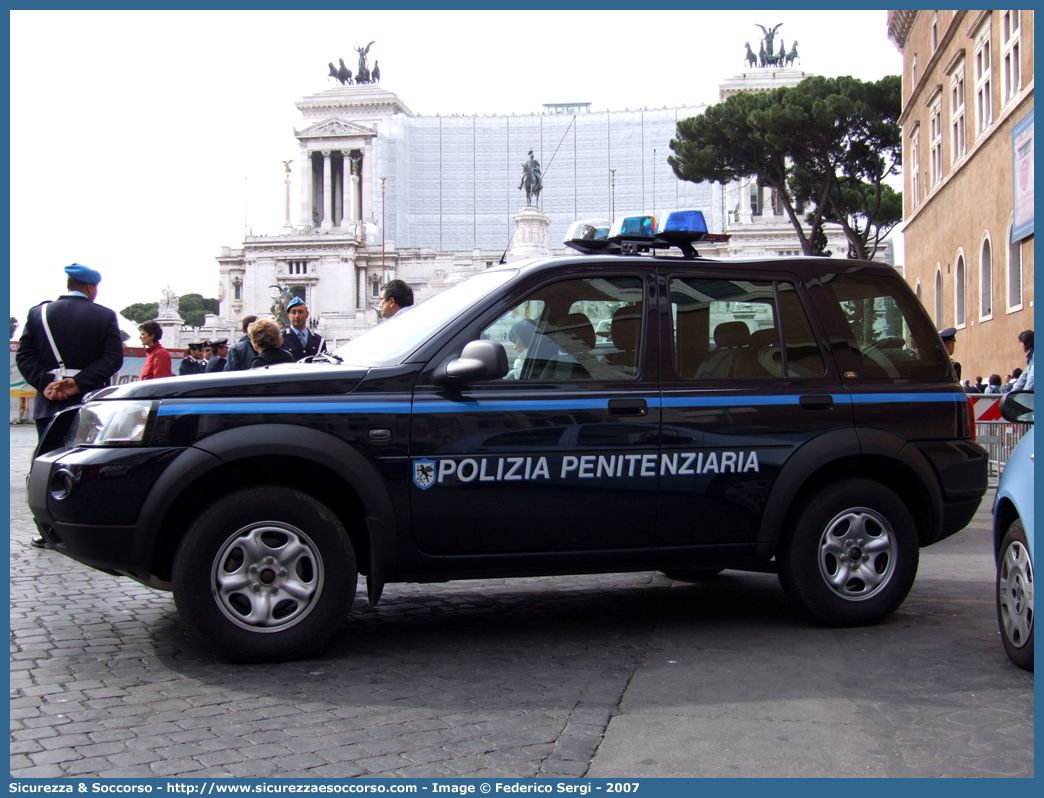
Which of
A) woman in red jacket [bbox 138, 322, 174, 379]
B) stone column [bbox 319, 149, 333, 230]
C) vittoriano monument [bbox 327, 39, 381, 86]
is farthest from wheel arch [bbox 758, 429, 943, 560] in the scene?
vittoriano monument [bbox 327, 39, 381, 86]

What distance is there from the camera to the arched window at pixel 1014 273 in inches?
840

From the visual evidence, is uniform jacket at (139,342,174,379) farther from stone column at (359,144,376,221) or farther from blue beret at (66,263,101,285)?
stone column at (359,144,376,221)

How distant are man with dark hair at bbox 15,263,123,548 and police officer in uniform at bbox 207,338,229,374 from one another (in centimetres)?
264

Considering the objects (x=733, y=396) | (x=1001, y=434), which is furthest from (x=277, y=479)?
(x=1001, y=434)

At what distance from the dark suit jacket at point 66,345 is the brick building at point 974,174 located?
672 inches

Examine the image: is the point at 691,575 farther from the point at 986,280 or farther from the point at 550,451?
the point at 986,280

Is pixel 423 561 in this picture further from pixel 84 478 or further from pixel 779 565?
pixel 779 565

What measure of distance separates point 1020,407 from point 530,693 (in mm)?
2285

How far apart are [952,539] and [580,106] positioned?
10165 cm

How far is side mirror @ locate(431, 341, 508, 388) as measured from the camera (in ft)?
15.1

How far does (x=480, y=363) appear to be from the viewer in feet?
15.1

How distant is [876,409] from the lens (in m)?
5.33

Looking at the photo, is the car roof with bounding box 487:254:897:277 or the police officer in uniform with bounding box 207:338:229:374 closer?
the car roof with bounding box 487:254:897:277

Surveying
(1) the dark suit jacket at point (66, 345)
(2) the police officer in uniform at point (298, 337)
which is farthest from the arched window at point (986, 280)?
(1) the dark suit jacket at point (66, 345)
